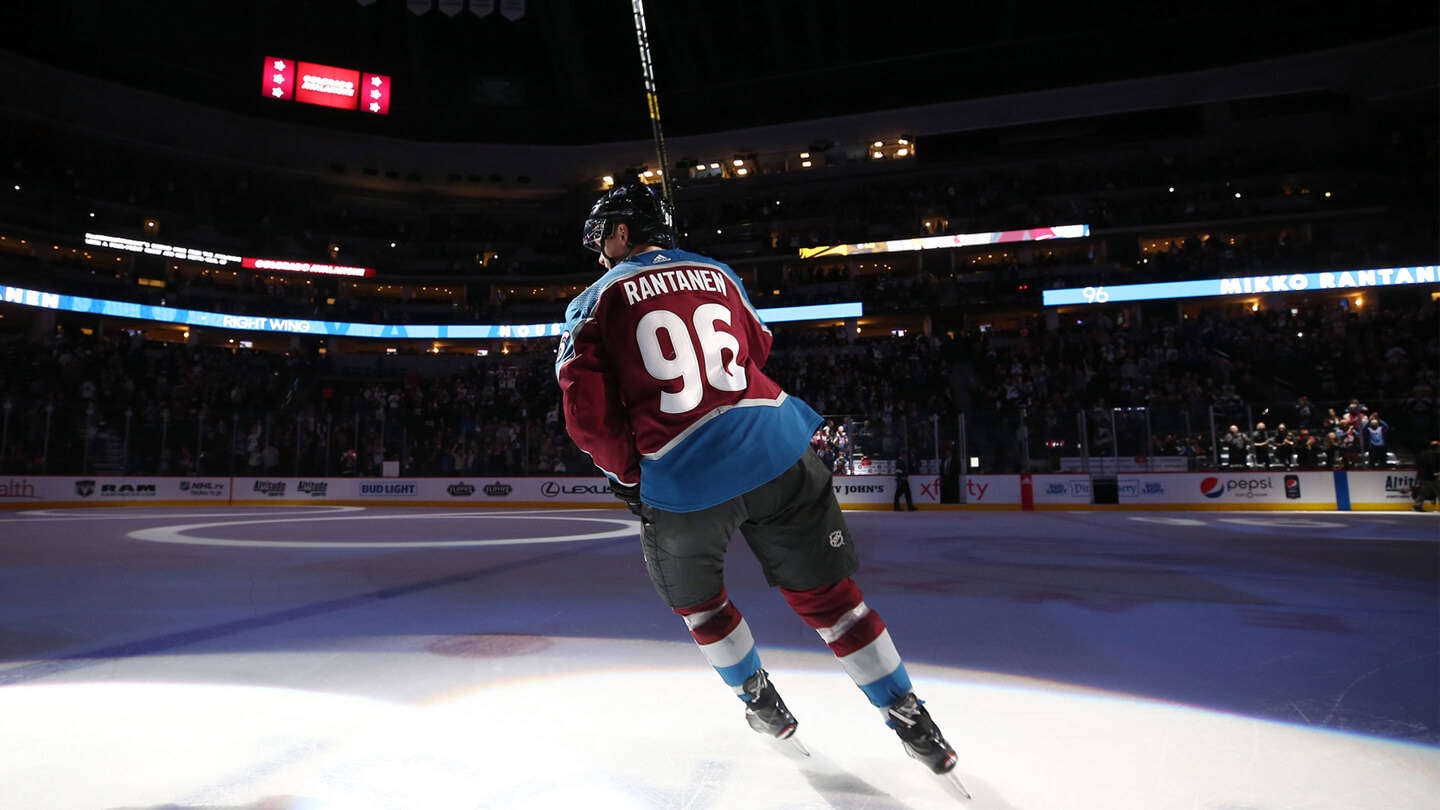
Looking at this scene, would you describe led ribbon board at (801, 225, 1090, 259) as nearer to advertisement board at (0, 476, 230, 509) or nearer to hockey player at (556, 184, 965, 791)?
advertisement board at (0, 476, 230, 509)

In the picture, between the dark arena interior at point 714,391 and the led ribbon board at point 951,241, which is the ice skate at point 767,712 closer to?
the dark arena interior at point 714,391

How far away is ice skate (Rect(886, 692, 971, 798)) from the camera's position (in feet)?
6.27

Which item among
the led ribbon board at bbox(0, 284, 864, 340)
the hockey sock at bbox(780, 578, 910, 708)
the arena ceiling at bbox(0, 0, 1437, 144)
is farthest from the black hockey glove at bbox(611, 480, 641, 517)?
the arena ceiling at bbox(0, 0, 1437, 144)

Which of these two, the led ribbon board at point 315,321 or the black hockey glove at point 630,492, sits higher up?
the led ribbon board at point 315,321

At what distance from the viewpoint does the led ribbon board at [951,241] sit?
31000mm

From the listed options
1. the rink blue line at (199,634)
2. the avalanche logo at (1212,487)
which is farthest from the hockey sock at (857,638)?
the avalanche logo at (1212,487)

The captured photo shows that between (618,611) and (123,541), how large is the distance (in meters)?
7.14

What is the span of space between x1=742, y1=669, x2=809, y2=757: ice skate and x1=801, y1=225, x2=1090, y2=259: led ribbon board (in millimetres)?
32717

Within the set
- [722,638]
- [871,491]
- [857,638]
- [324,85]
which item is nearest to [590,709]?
[722,638]

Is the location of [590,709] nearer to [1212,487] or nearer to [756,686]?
[756,686]

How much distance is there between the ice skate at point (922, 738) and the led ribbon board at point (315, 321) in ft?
99.3

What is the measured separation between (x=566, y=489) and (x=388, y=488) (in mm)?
4746

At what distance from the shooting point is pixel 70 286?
28359 millimetres

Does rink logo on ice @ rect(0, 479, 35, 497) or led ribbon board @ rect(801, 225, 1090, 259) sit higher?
led ribbon board @ rect(801, 225, 1090, 259)
